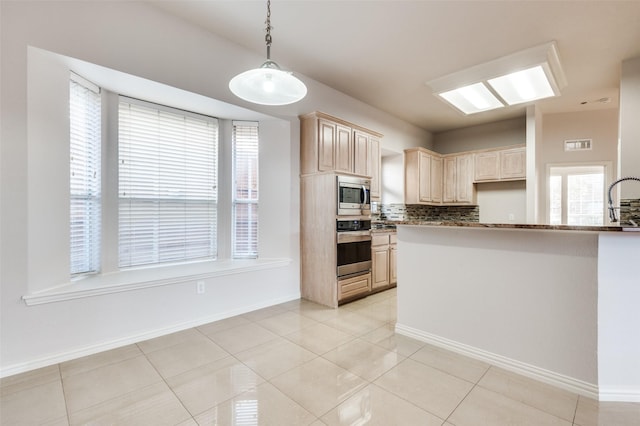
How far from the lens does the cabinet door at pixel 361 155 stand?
4.14 metres

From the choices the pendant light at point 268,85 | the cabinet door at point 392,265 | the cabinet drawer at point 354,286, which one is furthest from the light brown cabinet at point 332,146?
the pendant light at point 268,85

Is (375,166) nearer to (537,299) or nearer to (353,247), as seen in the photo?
(353,247)

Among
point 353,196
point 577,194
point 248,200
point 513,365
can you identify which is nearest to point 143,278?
point 248,200

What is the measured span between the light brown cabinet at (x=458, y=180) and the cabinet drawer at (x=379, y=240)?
96.7 inches

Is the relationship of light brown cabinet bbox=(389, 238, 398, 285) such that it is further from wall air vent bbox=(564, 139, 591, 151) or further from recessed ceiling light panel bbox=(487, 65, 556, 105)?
wall air vent bbox=(564, 139, 591, 151)

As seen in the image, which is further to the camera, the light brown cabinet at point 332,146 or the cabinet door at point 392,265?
the cabinet door at point 392,265

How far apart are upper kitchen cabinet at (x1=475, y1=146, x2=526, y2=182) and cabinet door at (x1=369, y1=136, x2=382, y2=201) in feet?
7.95

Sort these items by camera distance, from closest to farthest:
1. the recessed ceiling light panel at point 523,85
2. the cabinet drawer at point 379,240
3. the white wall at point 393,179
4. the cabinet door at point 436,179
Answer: the recessed ceiling light panel at point 523,85 → the cabinet drawer at point 379,240 → the white wall at point 393,179 → the cabinet door at point 436,179

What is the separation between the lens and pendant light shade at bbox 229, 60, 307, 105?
1718 millimetres

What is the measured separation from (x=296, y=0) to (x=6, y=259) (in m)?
3.01

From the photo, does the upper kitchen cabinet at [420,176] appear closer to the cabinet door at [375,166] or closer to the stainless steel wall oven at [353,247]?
the cabinet door at [375,166]

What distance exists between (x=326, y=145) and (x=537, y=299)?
8.91ft

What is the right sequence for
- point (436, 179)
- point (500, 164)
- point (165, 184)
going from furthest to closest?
1. point (436, 179)
2. point (500, 164)
3. point (165, 184)

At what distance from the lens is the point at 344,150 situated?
3.96m
